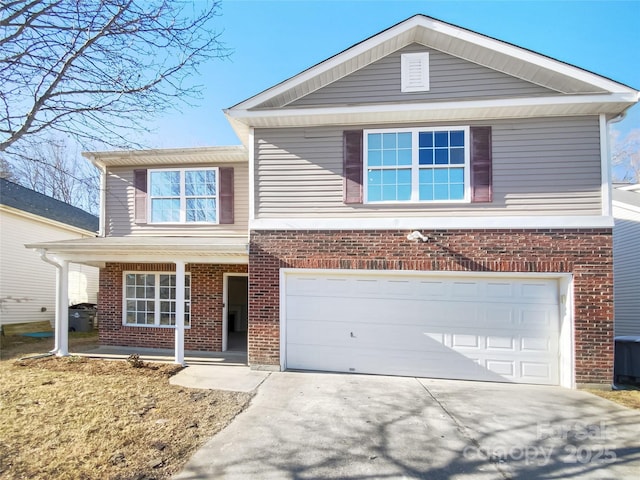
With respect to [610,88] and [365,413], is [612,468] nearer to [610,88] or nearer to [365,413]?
[365,413]

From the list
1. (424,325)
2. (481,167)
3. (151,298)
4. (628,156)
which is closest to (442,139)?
(481,167)

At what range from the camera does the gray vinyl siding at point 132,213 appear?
9.62 metres

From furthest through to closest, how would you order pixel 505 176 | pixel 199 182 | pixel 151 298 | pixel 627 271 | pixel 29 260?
pixel 29 260, pixel 627 271, pixel 151 298, pixel 199 182, pixel 505 176

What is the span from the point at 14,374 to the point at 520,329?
10287 millimetres

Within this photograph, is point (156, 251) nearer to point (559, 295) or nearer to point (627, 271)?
point (559, 295)

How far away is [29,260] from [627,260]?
20404 mm

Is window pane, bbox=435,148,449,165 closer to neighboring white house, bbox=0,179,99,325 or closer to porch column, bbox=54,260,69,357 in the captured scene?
porch column, bbox=54,260,69,357

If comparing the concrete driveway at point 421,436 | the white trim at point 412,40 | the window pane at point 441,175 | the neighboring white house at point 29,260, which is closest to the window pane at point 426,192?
the window pane at point 441,175

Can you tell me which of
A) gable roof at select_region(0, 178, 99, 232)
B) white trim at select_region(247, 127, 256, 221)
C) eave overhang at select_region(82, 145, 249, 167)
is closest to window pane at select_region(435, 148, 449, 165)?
white trim at select_region(247, 127, 256, 221)

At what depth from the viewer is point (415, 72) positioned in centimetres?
741

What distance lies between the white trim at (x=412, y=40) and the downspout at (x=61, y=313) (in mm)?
5929

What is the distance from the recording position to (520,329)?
7059 mm

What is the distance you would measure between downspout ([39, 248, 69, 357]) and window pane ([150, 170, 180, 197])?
2.92m

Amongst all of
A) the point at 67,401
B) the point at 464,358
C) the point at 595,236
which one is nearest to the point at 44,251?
the point at 67,401
